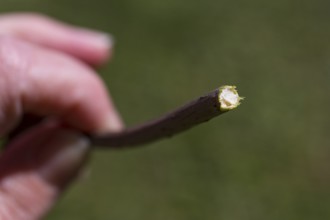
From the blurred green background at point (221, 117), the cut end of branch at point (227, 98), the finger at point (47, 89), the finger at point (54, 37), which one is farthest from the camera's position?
the blurred green background at point (221, 117)

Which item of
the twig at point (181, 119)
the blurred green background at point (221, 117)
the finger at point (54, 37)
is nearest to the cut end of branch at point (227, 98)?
the twig at point (181, 119)

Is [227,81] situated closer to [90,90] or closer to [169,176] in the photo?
[169,176]

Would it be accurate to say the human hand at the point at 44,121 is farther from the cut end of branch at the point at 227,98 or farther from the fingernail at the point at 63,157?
the cut end of branch at the point at 227,98

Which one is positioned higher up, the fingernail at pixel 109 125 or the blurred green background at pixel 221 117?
the fingernail at pixel 109 125

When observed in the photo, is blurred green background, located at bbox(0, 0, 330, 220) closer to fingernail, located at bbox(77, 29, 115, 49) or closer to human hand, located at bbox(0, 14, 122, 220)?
fingernail, located at bbox(77, 29, 115, 49)

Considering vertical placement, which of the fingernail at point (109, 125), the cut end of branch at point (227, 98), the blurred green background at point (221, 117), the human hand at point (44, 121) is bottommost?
the blurred green background at point (221, 117)

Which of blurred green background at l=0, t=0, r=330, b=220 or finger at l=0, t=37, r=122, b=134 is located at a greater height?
finger at l=0, t=37, r=122, b=134

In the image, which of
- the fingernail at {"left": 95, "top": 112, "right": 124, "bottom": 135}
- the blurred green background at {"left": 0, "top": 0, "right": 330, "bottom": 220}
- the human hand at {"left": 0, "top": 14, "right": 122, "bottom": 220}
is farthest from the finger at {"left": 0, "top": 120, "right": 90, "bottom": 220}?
the blurred green background at {"left": 0, "top": 0, "right": 330, "bottom": 220}

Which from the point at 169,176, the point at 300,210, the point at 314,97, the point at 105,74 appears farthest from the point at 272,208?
the point at 105,74
